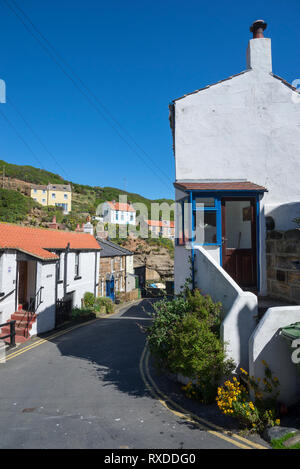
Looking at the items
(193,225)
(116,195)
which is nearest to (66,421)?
(193,225)

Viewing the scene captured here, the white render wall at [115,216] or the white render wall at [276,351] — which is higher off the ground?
the white render wall at [115,216]

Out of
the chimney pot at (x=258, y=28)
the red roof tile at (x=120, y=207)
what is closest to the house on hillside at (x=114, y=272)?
the chimney pot at (x=258, y=28)

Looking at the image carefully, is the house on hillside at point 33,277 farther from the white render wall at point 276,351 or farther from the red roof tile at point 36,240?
the white render wall at point 276,351

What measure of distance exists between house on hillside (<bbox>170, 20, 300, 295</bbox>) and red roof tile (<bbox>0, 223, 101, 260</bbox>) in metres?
8.06

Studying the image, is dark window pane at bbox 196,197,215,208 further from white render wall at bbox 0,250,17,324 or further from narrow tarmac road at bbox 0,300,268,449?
white render wall at bbox 0,250,17,324

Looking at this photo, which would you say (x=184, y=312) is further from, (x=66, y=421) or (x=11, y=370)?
(x=11, y=370)

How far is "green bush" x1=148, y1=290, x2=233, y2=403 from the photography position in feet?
22.2

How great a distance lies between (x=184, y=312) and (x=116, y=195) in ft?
299

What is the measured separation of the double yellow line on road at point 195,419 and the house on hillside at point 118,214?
56.3 meters

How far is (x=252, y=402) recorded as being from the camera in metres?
6.34

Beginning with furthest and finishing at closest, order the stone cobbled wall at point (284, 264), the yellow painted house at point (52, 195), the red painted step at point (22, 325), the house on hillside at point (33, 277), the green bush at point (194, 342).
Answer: the yellow painted house at point (52, 195)
the house on hillside at point (33, 277)
the red painted step at point (22, 325)
the stone cobbled wall at point (284, 264)
the green bush at point (194, 342)

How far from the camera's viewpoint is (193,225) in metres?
9.72

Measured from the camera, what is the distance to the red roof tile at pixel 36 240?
1430cm

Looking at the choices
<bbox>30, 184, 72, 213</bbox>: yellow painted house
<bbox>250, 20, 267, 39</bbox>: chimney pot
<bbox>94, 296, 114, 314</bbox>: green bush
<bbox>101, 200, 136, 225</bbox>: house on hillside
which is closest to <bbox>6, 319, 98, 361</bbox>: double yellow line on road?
<bbox>94, 296, 114, 314</bbox>: green bush
